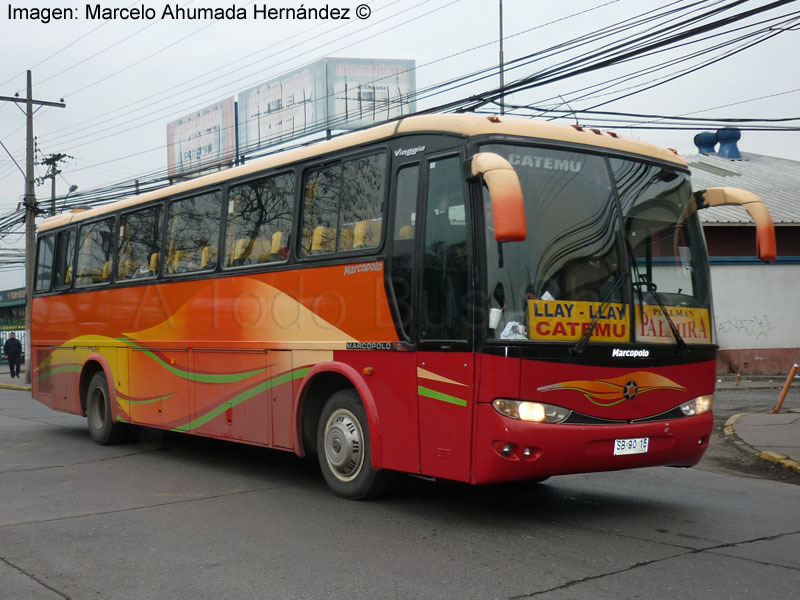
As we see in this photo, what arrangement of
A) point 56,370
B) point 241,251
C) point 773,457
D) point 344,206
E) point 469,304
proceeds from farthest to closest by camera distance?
point 56,370 → point 773,457 → point 241,251 → point 344,206 → point 469,304

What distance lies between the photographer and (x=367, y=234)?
8227 millimetres

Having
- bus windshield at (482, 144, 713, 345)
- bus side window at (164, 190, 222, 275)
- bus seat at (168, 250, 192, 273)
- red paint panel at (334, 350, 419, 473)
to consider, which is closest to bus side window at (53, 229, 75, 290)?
bus side window at (164, 190, 222, 275)

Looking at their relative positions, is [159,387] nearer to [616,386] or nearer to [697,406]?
[616,386]

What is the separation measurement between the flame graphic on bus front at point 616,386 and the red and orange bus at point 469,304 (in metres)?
0.02

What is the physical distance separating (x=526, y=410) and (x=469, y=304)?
898 millimetres

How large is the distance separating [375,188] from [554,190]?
169 cm

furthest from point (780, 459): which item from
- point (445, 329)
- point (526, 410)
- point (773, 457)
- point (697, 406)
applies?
point (445, 329)

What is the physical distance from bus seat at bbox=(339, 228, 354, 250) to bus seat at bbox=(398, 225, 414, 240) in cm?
74

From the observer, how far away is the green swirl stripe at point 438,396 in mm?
7156

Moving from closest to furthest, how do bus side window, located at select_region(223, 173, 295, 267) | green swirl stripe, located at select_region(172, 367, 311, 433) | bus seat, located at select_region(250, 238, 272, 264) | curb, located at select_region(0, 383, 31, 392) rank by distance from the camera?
green swirl stripe, located at select_region(172, 367, 311, 433) → bus side window, located at select_region(223, 173, 295, 267) → bus seat, located at select_region(250, 238, 272, 264) → curb, located at select_region(0, 383, 31, 392)

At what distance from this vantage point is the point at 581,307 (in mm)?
7172

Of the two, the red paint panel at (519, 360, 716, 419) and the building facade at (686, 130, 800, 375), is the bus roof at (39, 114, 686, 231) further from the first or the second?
the building facade at (686, 130, 800, 375)

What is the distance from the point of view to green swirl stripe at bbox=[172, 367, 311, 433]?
907 centimetres

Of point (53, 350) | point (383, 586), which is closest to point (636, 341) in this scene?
point (383, 586)
